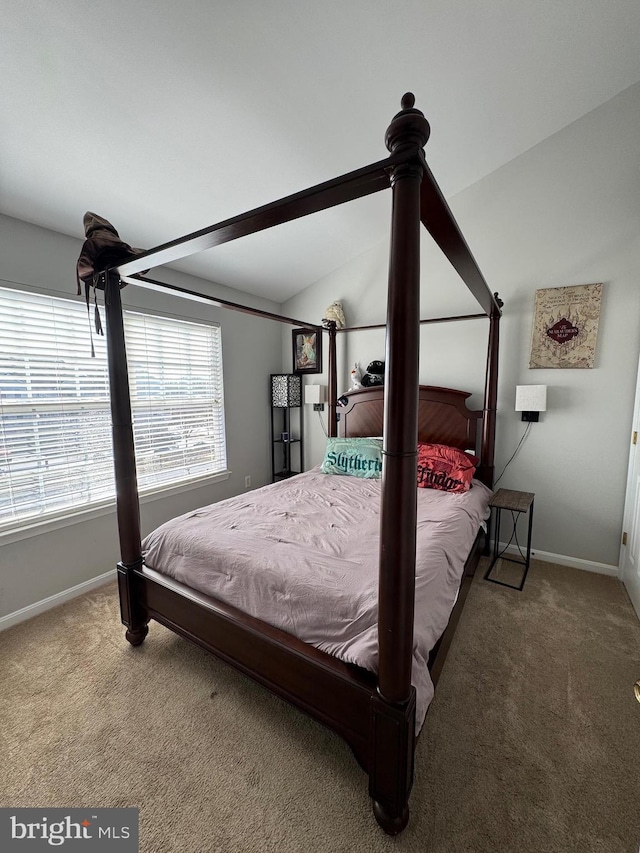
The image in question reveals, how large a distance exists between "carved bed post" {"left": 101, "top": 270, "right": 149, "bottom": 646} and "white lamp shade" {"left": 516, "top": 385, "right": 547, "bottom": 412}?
106 inches

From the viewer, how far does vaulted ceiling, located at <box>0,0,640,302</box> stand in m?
1.50

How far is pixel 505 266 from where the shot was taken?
9.51 ft

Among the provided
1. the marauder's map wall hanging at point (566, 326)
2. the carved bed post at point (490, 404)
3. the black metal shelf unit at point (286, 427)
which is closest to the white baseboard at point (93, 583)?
the carved bed post at point (490, 404)

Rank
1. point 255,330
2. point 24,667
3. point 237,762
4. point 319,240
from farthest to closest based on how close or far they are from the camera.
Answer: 1. point 255,330
2. point 319,240
3. point 24,667
4. point 237,762

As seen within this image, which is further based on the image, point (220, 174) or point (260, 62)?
point (220, 174)

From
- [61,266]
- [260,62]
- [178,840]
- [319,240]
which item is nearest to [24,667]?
[178,840]

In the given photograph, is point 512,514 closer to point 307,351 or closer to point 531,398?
point 531,398

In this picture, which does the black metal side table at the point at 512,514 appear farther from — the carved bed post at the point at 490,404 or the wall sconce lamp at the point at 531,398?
the wall sconce lamp at the point at 531,398

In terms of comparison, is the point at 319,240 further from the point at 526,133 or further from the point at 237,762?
the point at 237,762

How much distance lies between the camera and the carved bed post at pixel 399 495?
2.95 ft

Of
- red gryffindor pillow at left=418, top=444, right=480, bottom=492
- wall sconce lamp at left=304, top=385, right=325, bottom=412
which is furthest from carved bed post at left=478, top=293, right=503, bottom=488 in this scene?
wall sconce lamp at left=304, top=385, right=325, bottom=412

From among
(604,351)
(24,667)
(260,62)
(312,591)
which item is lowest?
(24,667)

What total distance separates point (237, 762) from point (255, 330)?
344 centimetres

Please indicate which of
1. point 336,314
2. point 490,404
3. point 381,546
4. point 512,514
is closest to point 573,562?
point 512,514
